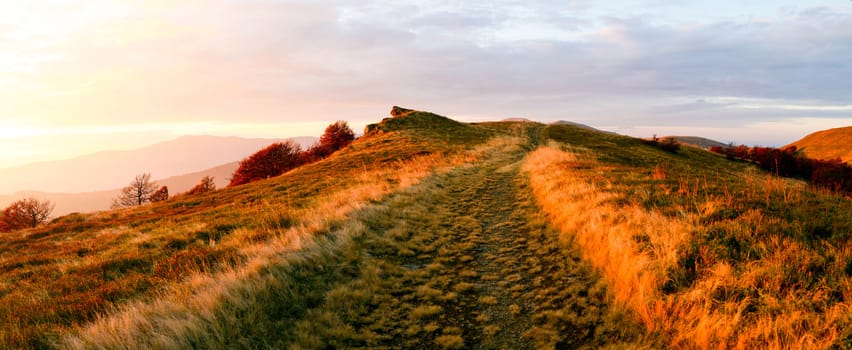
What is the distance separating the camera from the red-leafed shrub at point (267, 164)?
208 feet

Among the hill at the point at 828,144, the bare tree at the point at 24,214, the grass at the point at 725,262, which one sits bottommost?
the bare tree at the point at 24,214

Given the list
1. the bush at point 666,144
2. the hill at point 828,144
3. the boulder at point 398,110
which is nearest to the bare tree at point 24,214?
the boulder at point 398,110

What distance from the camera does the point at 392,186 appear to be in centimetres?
1766

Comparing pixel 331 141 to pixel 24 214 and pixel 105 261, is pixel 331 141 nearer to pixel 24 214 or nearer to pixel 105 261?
pixel 24 214

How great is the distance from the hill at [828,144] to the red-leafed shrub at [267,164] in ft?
360

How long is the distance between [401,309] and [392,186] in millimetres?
11238

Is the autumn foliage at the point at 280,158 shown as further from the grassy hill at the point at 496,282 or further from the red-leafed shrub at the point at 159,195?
the grassy hill at the point at 496,282

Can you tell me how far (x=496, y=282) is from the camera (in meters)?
7.60

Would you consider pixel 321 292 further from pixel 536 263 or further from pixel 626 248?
pixel 626 248

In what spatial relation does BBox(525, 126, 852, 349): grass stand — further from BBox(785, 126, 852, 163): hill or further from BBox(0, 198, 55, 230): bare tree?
BBox(785, 126, 852, 163): hill

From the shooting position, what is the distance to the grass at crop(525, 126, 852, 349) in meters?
4.51

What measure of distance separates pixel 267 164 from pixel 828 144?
5251 inches

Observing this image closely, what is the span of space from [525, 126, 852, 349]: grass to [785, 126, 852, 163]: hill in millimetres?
98195

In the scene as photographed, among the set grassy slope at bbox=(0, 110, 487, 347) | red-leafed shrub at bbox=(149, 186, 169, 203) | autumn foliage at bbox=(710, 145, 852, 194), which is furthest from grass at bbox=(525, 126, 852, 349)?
red-leafed shrub at bbox=(149, 186, 169, 203)
